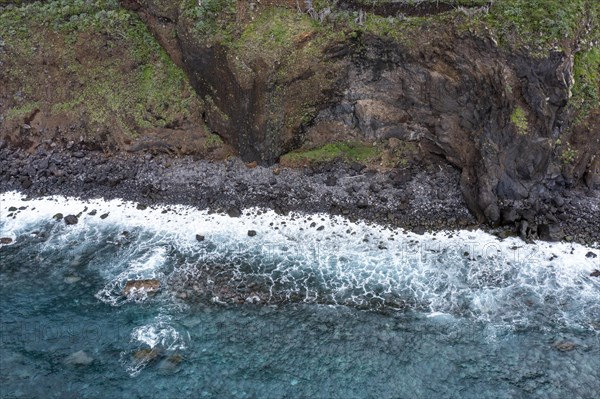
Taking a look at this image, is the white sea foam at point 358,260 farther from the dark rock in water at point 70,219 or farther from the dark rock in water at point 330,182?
the dark rock in water at point 330,182

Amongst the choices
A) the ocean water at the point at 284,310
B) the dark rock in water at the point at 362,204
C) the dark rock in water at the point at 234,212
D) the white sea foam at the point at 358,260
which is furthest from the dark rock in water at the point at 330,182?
the dark rock in water at the point at 234,212

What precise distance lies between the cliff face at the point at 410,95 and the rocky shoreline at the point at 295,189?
39.8 inches

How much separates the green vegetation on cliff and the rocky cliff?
182 cm

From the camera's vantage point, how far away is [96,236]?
91.7ft

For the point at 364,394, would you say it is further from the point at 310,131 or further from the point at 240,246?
the point at 310,131

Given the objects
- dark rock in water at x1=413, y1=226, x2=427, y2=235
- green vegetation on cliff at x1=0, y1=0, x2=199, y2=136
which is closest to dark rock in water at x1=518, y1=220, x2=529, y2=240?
dark rock in water at x1=413, y1=226, x2=427, y2=235

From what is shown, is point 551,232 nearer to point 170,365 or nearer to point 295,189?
point 295,189

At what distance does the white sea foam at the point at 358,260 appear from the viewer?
22953 mm

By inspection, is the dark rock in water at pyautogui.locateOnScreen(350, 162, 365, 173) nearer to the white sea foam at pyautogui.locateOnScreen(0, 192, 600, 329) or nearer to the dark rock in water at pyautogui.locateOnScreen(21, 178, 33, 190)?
the white sea foam at pyautogui.locateOnScreen(0, 192, 600, 329)

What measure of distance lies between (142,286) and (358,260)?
37.1ft

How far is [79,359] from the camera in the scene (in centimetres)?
1994

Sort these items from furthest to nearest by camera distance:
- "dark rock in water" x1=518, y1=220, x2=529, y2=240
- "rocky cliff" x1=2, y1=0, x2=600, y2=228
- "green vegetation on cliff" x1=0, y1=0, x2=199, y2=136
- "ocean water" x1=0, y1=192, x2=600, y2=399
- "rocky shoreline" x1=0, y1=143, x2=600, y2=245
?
"green vegetation on cliff" x1=0, y1=0, x2=199, y2=136, "rocky shoreline" x1=0, y1=143, x2=600, y2=245, "dark rock in water" x1=518, y1=220, x2=529, y2=240, "rocky cliff" x1=2, y1=0, x2=600, y2=228, "ocean water" x1=0, y1=192, x2=600, y2=399

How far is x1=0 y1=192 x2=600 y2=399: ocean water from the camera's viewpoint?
1916 centimetres

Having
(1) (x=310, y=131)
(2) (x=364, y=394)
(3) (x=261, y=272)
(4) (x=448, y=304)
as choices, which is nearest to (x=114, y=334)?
(3) (x=261, y=272)
